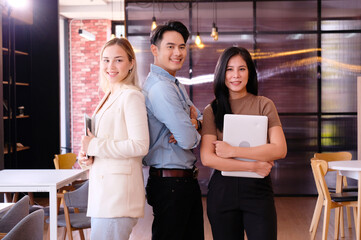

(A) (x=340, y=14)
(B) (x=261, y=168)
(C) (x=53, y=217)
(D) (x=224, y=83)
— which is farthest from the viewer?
(A) (x=340, y=14)

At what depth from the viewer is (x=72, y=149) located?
10.3 m

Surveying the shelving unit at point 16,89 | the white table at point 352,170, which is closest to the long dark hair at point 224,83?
the white table at point 352,170

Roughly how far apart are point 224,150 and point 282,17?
5.51 m

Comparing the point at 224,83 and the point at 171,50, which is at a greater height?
the point at 171,50

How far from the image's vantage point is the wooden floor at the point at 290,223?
4961mm

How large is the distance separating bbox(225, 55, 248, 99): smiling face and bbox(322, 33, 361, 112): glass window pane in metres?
5.31

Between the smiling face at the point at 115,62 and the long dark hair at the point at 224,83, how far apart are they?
1.50ft

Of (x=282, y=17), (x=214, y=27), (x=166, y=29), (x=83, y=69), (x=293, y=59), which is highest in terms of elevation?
(x=282, y=17)

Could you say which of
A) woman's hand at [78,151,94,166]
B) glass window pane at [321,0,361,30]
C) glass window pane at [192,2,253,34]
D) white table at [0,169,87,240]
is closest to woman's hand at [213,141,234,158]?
woman's hand at [78,151,94,166]

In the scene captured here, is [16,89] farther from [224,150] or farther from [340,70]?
[224,150]

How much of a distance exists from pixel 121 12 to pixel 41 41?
3.03 metres

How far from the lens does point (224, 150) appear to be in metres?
2.22

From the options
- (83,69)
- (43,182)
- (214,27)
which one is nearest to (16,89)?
(214,27)

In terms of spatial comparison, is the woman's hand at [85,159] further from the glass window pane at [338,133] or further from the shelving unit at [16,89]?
the glass window pane at [338,133]
